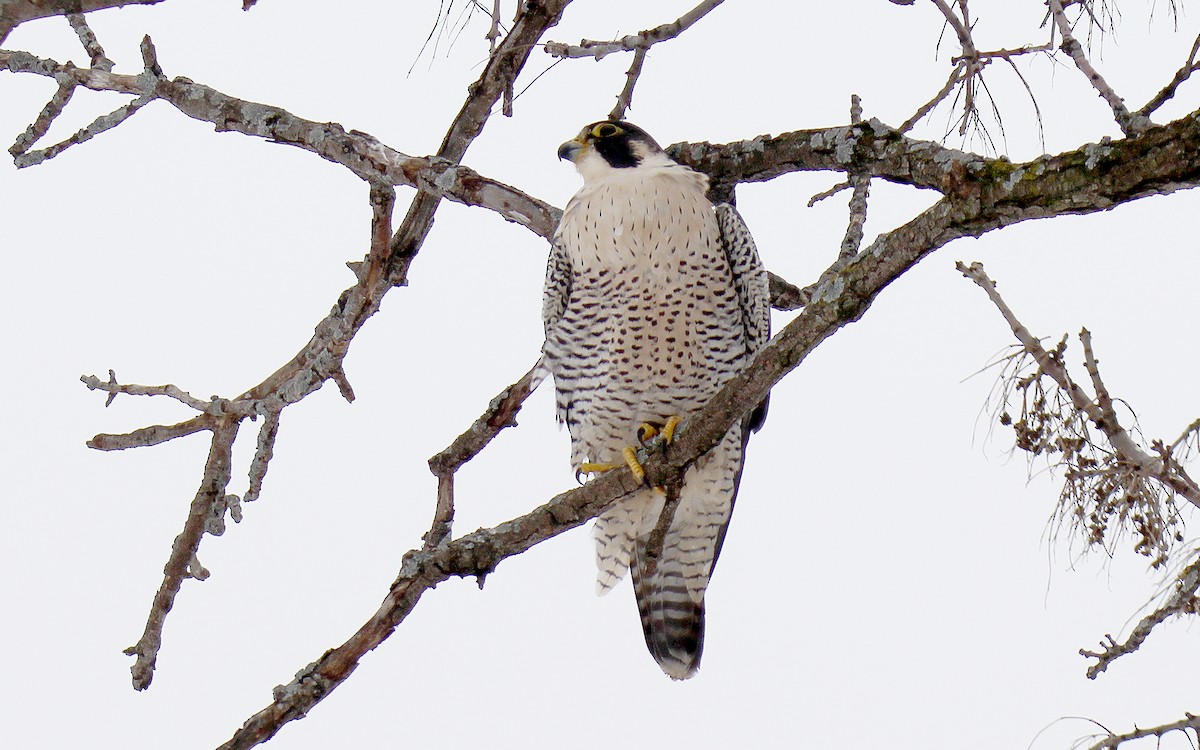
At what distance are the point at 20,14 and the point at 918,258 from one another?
5.96 feet

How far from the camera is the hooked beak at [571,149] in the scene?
3809 mm

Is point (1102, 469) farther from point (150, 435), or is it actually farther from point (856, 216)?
point (150, 435)

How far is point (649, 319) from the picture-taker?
3670 mm

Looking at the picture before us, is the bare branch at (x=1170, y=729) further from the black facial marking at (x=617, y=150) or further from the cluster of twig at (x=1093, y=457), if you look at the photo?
the black facial marking at (x=617, y=150)

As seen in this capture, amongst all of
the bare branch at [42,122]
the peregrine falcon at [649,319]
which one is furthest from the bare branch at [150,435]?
Result: the peregrine falcon at [649,319]

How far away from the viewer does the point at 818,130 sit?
308cm

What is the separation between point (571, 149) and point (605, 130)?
4.8 inches

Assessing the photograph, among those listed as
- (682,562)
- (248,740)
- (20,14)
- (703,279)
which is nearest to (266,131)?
(20,14)

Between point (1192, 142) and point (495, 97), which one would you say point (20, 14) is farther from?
point (1192, 142)

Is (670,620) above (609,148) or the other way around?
the other way around

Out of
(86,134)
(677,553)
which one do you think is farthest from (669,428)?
(86,134)

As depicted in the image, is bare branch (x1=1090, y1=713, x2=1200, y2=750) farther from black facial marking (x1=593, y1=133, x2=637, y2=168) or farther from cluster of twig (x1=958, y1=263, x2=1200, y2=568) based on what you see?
black facial marking (x1=593, y1=133, x2=637, y2=168)

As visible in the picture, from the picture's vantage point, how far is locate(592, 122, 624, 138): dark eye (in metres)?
3.78

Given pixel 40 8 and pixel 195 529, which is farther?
pixel 195 529
